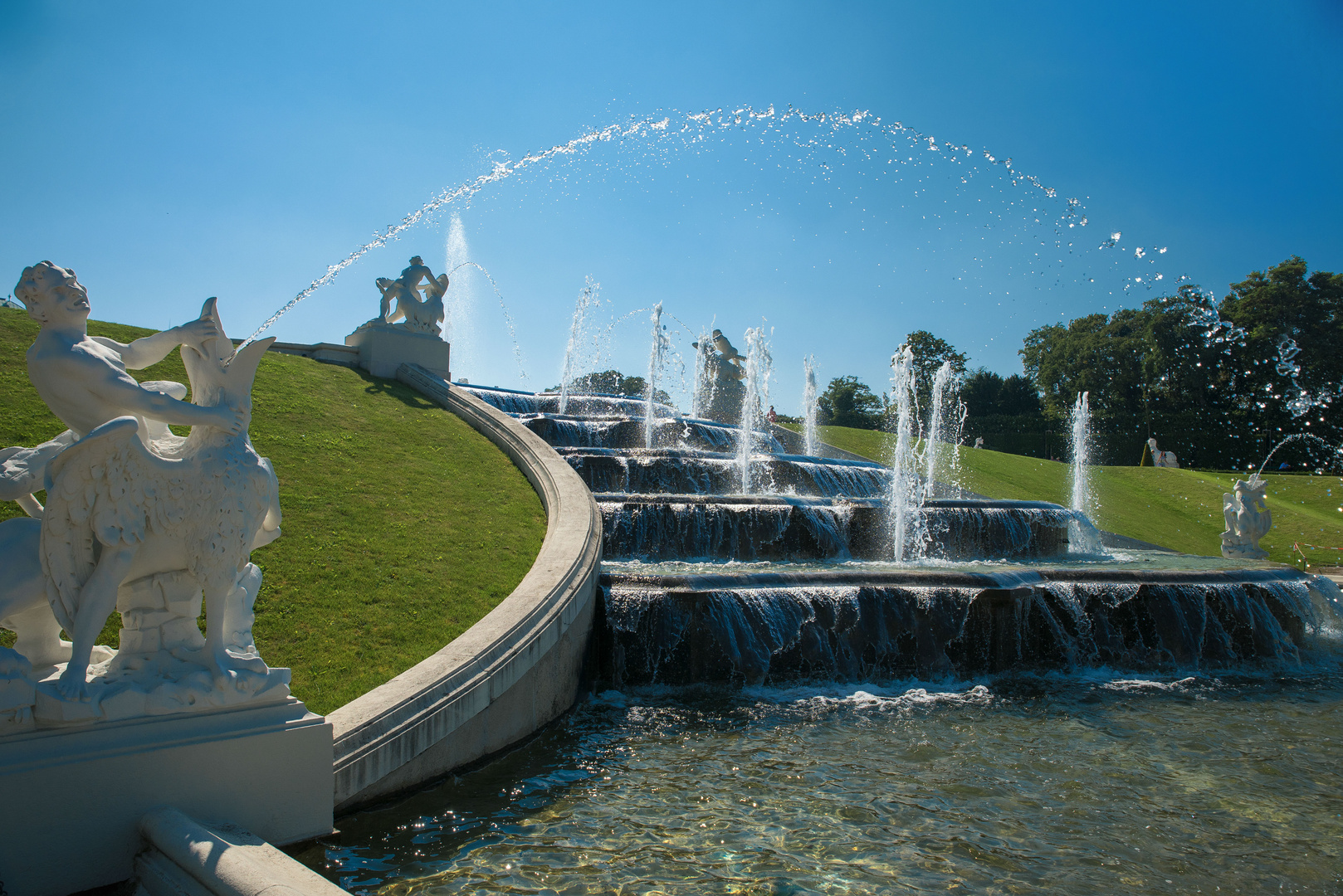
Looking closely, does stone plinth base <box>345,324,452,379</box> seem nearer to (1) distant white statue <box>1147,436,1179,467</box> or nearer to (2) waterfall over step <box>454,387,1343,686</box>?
(2) waterfall over step <box>454,387,1343,686</box>

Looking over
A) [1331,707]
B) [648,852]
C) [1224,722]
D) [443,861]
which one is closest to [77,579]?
[443,861]

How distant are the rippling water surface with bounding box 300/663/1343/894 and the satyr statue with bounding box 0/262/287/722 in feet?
3.89

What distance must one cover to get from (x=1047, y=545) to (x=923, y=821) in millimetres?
10098

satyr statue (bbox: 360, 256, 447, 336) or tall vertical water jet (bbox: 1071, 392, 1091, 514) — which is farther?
tall vertical water jet (bbox: 1071, 392, 1091, 514)

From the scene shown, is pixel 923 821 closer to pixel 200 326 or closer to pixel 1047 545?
pixel 200 326

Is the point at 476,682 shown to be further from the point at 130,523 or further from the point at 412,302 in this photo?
the point at 412,302

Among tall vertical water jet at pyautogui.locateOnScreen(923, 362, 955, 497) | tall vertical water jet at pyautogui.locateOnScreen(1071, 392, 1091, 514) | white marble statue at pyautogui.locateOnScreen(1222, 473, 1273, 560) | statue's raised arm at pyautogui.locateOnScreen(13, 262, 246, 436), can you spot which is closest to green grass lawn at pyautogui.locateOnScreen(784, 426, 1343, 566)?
tall vertical water jet at pyautogui.locateOnScreen(1071, 392, 1091, 514)

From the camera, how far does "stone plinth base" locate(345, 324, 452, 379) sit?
16.2 meters

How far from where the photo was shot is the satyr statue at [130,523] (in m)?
3.42

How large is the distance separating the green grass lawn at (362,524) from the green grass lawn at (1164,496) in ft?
49.1

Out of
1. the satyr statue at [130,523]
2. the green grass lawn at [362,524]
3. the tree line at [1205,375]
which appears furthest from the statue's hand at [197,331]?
the tree line at [1205,375]

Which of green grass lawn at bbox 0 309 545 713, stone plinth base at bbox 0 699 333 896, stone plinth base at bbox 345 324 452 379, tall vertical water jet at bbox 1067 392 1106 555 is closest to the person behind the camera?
stone plinth base at bbox 0 699 333 896

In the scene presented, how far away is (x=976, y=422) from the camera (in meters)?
52.3

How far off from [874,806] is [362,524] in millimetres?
5412
